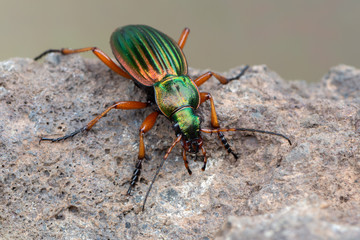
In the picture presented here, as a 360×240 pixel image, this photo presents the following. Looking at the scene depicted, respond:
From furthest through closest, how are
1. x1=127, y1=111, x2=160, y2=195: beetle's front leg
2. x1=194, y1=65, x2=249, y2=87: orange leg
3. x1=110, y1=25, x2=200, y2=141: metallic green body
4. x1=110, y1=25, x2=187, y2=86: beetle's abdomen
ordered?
x1=194, y1=65, x2=249, y2=87: orange leg < x1=110, y1=25, x2=187, y2=86: beetle's abdomen < x1=110, y1=25, x2=200, y2=141: metallic green body < x1=127, y1=111, x2=160, y2=195: beetle's front leg

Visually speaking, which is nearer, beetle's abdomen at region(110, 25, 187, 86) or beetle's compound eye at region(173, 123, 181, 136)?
beetle's compound eye at region(173, 123, 181, 136)

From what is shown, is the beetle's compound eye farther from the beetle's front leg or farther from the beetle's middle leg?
the beetle's middle leg

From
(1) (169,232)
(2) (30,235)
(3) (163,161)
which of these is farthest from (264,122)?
(2) (30,235)

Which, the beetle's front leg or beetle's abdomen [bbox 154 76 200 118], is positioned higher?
beetle's abdomen [bbox 154 76 200 118]

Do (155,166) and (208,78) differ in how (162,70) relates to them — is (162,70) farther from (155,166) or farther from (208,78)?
(155,166)

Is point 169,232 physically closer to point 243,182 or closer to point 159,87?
point 243,182

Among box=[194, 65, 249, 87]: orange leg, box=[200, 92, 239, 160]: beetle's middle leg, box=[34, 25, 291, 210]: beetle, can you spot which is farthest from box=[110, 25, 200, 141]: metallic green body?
box=[194, 65, 249, 87]: orange leg

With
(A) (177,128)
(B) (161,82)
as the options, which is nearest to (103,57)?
(B) (161,82)

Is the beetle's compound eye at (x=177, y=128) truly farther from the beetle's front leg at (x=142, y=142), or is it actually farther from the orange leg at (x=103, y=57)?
the orange leg at (x=103, y=57)
